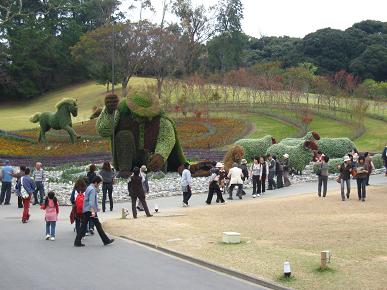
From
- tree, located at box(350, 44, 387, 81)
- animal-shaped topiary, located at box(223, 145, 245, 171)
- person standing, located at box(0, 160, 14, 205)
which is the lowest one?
person standing, located at box(0, 160, 14, 205)

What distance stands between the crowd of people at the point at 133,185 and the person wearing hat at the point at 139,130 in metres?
4.23

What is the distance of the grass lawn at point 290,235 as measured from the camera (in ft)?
37.0

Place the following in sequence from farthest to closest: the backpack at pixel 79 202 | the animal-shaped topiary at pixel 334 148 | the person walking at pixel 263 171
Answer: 1. the animal-shaped topiary at pixel 334 148
2. the person walking at pixel 263 171
3. the backpack at pixel 79 202

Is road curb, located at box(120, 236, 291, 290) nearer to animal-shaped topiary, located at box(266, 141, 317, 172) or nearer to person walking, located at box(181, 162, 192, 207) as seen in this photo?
person walking, located at box(181, 162, 192, 207)

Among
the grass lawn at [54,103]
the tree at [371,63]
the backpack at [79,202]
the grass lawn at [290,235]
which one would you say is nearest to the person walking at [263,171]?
the grass lawn at [290,235]

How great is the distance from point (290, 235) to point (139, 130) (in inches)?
592

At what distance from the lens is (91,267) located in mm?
12148

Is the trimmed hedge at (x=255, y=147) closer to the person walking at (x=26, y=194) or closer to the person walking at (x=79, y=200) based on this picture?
the person walking at (x=26, y=194)

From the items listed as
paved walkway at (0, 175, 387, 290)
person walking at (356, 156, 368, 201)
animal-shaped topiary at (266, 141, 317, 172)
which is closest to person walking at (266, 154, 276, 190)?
animal-shaped topiary at (266, 141, 317, 172)

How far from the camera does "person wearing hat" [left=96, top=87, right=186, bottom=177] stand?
28.2 m

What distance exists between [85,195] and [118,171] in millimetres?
14390

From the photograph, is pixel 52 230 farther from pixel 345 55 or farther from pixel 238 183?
pixel 345 55

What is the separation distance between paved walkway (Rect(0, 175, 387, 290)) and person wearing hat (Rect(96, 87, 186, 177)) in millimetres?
11707

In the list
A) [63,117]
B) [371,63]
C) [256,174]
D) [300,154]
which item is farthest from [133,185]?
[371,63]
